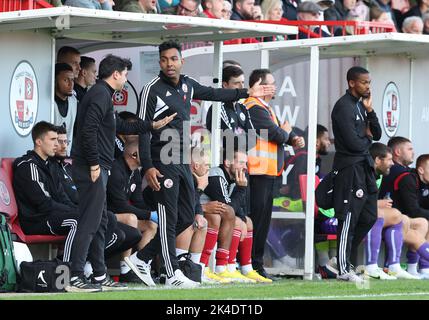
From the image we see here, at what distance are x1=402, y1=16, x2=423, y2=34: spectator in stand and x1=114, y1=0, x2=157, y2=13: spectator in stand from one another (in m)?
5.03

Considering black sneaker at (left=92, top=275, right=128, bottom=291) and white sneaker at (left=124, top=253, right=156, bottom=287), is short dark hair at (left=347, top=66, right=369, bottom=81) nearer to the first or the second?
white sneaker at (left=124, top=253, right=156, bottom=287)

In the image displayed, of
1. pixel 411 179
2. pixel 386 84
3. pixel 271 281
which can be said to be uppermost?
pixel 386 84

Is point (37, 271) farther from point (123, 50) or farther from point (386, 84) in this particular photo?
point (386, 84)

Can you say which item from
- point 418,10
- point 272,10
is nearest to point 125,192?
point 272,10

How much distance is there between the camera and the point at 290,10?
1781 cm

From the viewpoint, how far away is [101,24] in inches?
486

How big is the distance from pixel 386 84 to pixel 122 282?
4.77 meters

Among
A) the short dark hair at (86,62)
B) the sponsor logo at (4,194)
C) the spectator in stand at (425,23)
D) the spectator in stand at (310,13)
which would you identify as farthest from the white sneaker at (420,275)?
the spectator in stand at (425,23)

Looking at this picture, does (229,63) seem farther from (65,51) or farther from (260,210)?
(65,51)

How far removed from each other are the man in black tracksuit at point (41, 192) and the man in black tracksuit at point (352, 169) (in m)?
2.85

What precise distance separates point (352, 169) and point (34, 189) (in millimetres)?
3304

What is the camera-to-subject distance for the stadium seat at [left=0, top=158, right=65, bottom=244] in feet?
38.5

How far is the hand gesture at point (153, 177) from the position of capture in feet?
38.0
